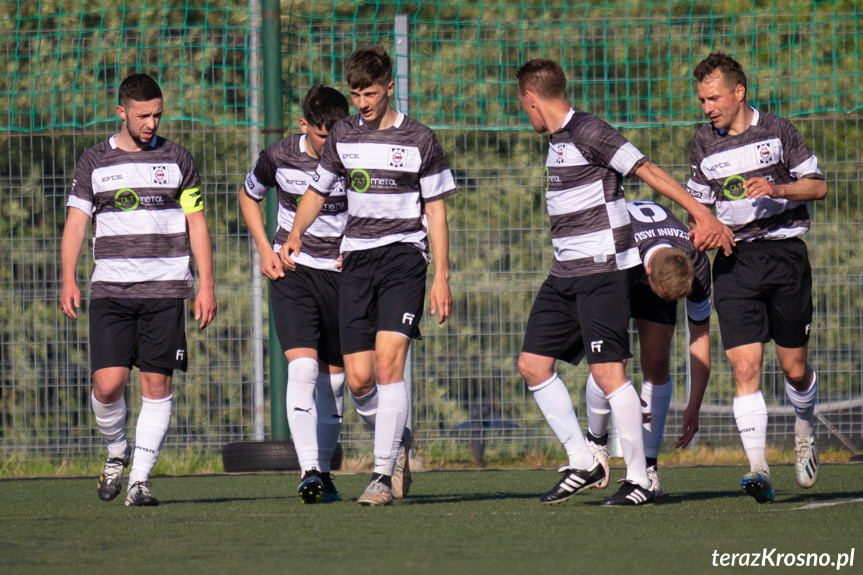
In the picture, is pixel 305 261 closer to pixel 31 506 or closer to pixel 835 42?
pixel 31 506

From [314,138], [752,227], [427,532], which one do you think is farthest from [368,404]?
[752,227]

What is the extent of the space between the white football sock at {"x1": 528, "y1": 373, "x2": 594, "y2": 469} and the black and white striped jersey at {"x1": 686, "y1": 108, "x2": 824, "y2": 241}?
3.75 feet

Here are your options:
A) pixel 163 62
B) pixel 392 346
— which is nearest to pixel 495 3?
pixel 163 62

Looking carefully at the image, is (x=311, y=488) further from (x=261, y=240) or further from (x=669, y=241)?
(x=669, y=241)

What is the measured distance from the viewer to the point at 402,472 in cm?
666

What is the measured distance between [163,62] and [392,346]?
5.51 metres

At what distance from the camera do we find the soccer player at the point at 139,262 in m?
6.31

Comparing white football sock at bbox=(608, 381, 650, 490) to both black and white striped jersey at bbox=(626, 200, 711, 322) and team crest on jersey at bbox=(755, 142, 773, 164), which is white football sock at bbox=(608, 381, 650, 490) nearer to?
black and white striped jersey at bbox=(626, 200, 711, 322)

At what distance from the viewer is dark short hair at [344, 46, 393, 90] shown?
19.3 feet

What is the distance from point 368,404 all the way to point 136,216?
1.47 m

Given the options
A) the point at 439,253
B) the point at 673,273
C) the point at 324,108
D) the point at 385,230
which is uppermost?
the point at 324,108

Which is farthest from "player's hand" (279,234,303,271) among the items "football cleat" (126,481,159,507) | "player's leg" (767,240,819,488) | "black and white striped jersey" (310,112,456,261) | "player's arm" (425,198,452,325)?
"player's leg" (767,240,819,488)

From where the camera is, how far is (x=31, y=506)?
6.59 meters

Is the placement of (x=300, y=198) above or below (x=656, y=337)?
above
